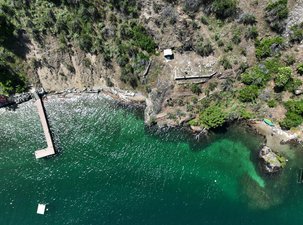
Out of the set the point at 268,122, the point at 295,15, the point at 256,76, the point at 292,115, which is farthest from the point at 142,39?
the point at 292,115

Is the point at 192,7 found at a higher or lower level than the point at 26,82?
higher

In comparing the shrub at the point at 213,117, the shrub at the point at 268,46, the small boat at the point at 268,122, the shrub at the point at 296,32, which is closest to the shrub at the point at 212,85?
the shrub at the point at 213,117

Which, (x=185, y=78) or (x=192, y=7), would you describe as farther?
(x=185, y=78)

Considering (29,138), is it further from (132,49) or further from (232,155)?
(232,155)

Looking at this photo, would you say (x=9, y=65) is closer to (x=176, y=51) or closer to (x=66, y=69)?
(x=66, y=69)

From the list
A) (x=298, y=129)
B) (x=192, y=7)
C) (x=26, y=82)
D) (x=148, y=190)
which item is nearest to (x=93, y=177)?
(x=148, y=190)

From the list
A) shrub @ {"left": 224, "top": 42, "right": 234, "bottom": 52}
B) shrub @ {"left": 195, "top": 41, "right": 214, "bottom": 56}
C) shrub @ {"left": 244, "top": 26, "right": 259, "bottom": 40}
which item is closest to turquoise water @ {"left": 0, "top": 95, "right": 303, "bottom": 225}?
shrub @ {"left": 224, "top": 42, "right": 234, "bottom": 52}
